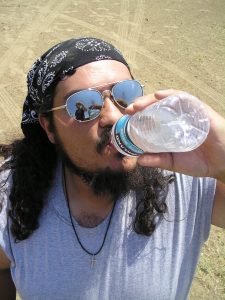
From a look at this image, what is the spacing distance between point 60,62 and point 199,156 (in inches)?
35.7

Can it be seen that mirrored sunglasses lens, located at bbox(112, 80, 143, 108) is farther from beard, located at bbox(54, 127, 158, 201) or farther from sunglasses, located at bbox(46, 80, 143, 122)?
beard, located at bbox(54, 127, 158, 201)

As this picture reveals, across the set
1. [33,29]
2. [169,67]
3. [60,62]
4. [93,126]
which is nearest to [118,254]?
[93,126]

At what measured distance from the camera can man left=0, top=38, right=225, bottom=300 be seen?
189 centimetres

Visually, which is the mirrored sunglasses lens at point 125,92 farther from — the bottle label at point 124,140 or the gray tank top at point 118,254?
the gray tank top at point 118,254

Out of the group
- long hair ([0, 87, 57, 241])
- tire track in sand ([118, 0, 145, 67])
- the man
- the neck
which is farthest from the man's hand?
tire track in sand ([118, 0, 145, 67])

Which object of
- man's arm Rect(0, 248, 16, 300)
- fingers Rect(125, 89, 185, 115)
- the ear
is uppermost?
fingers Rect(125, 89, 185, 115)

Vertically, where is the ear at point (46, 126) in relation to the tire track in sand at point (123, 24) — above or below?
above

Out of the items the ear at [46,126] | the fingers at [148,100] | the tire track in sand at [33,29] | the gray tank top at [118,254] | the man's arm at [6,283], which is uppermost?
the fingers at [148,100]

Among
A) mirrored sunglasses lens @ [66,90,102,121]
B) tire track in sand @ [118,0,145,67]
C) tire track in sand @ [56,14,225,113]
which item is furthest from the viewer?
tire track in sand @ [118,0,145,67]

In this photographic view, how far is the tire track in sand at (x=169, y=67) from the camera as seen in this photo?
658 cm

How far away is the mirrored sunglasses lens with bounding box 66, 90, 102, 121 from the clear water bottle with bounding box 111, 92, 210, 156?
306 millimetres

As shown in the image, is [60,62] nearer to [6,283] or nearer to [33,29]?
[6,283]

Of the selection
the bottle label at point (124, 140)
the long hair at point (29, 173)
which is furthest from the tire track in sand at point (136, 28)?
the bottle label at point (124, 140)

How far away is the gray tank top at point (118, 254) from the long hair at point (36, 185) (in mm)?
46
